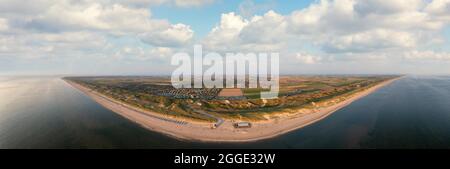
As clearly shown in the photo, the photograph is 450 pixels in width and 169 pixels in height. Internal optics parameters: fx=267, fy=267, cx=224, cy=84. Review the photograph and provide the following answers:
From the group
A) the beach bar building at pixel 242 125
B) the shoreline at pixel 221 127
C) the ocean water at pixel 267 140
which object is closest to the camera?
the ocean water at pixel 267 140

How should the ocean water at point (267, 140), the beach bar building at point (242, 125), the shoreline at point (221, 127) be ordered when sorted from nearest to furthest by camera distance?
1. the ocean water at point (267, 140)
2. the shoreline at point (221, 127)
3. the beach bar building at point (242, 125)

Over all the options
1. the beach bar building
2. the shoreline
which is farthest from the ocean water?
the beach bar building

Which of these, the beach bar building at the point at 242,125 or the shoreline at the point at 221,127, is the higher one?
the beach bar building at the point at 242,125

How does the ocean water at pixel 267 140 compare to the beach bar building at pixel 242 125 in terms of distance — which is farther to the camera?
the beach bar building at pixel 242 125

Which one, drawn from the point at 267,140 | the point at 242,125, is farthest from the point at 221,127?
the point at 267,140

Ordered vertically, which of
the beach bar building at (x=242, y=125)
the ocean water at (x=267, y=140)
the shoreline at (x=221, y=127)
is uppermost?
the beach bar building at (x=242, y=125)

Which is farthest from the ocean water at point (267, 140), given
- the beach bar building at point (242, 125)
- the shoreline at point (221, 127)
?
the beach bar building at point (242, 125)

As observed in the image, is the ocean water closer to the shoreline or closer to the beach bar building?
the shoreline

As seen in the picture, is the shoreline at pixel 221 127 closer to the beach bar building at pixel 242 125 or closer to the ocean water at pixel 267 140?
the beach bar building at pixel 242 125

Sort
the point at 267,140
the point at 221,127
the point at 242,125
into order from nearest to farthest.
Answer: the point at 267,140 < the point at 242,125 < the point at 221,127

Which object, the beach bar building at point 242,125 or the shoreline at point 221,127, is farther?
the beach bar building at point 242,125

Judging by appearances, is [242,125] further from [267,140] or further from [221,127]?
[267,140]

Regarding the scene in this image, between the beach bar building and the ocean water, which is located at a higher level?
the beach bar building

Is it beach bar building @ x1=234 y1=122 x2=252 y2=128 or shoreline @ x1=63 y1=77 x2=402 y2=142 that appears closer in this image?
shoreline @ x1=63 y1=77 x2=402 y2=142
